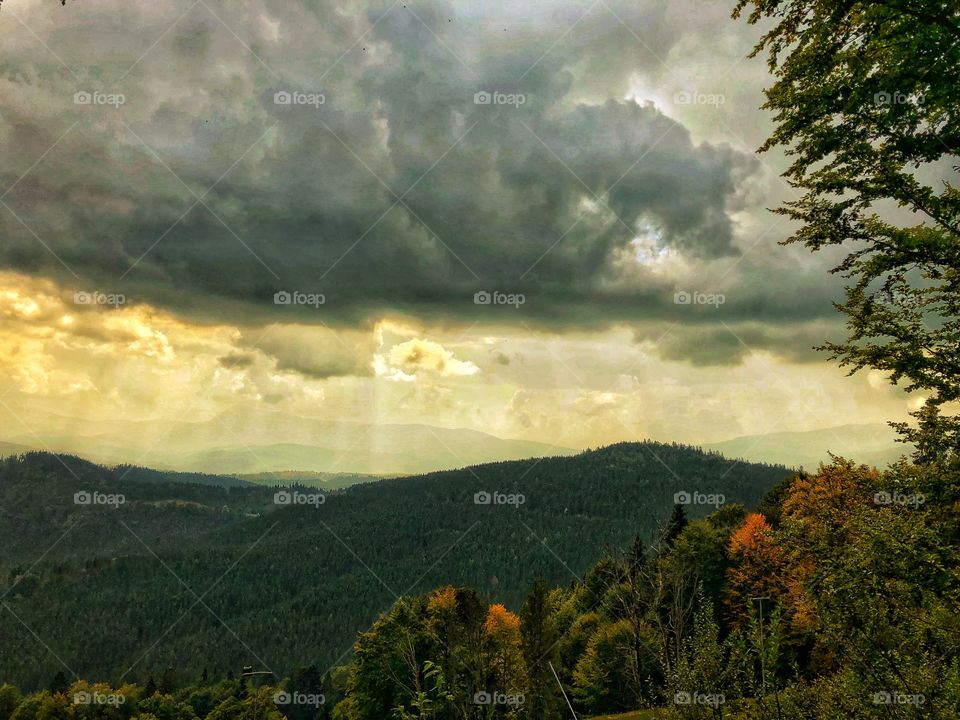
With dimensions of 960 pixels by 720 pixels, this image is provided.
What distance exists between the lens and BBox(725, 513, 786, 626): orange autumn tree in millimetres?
36031

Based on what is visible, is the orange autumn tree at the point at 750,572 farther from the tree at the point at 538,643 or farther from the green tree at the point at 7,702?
the green tree at the point at 7,702

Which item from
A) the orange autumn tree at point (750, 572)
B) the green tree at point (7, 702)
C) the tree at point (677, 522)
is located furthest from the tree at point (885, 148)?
the green tree at point (7, 702)

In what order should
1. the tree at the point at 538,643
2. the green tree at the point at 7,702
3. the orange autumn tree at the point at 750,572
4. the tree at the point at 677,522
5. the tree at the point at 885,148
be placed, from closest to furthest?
the tree at the point at 885,148, the orange autumn tree at the point at 750,572, the tree at the point at 538,643, the tree at the point at 677,522, the green tree at the point at 7,702

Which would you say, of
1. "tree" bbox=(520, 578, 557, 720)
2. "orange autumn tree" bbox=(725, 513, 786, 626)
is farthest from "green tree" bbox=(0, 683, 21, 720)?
"orange autumn tree" bbox=(725, 513, 786, 626)

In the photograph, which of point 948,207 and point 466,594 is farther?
point 466,594

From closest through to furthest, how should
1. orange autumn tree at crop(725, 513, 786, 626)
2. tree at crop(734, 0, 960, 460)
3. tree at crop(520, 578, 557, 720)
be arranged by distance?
tree at crop(734, 0, 960, 460) → orange autumn tree at crop(725, 513, 786, 626) → tree at crop(520, 578, 557, 720)

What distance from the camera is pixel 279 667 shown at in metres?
165

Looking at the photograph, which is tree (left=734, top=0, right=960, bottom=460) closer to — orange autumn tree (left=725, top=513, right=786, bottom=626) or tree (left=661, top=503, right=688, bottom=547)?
orange autumn tree (left=725, top=513, right=786, bottom=626)

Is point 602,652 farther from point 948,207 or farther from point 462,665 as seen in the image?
point 948,207

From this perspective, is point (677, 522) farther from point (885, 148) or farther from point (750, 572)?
point (885, 148)

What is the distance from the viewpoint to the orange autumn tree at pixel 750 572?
36031mm

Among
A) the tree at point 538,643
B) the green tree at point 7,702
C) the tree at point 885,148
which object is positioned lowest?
the green tree at point 7,702

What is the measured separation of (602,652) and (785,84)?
1905 inches

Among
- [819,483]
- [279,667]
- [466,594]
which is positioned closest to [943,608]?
[819,483]
